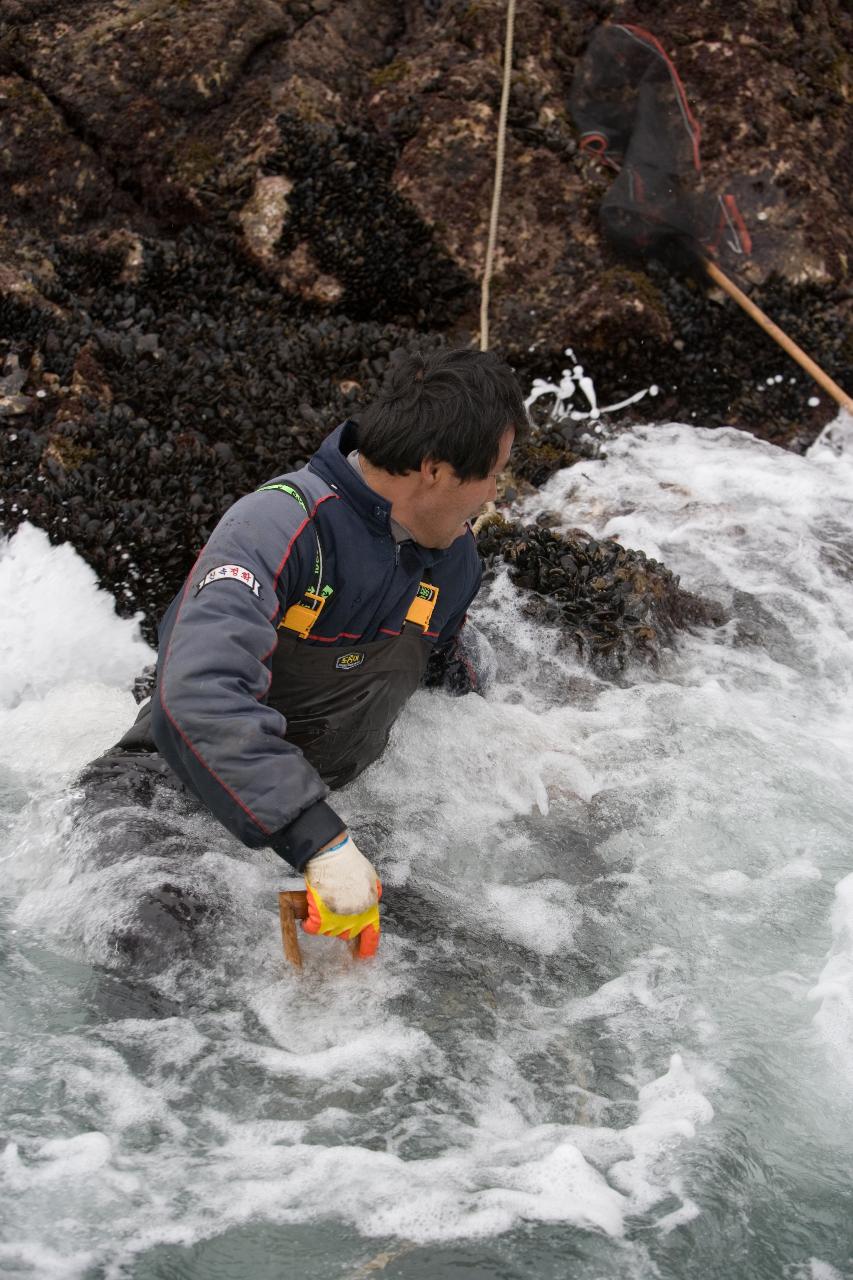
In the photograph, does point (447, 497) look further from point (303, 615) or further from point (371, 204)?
point (371, 204)

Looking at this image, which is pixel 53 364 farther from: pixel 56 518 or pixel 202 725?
pixel 202 725

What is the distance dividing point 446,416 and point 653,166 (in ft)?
16.6

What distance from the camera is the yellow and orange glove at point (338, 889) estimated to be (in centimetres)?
307

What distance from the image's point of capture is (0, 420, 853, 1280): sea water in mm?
2734

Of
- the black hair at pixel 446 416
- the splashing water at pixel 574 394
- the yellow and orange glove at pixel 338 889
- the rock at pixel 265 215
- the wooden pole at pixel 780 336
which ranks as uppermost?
the black hair at pixel 446 416

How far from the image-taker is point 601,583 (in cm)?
559

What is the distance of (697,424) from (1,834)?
525 cm

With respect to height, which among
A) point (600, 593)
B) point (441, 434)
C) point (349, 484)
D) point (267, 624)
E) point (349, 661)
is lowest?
point (600, 593)

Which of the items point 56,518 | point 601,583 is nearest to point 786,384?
point 601,583

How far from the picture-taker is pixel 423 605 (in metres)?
4.10

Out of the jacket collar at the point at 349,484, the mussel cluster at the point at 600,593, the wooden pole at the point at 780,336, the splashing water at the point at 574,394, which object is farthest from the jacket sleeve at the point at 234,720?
the wooden pole at the point at 780,336

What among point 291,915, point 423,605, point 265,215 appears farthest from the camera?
point 265,215

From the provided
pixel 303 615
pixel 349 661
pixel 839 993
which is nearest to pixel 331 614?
pixel 303 615

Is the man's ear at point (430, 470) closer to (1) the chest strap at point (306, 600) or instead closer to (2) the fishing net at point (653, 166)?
(1) the chest strap at point (306, 600)
